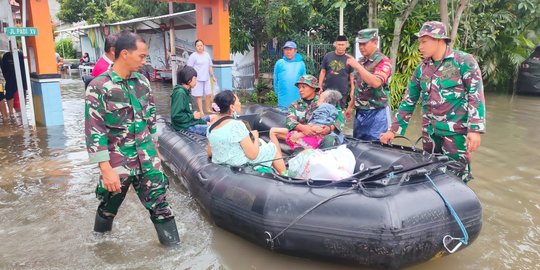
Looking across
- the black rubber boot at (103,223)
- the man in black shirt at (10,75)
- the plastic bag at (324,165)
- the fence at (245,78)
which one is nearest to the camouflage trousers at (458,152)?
the plastic bag at (324,165)

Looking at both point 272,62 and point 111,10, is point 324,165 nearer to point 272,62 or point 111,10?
point 272,62

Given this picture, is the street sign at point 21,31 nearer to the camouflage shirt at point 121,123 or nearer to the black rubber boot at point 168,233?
the camouflage shirt at point 121,123

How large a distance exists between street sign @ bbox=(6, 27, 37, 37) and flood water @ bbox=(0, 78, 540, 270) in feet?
6.62

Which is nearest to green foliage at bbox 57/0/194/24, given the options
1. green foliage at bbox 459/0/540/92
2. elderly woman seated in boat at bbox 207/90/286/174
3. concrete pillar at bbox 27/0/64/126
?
concrete pillar at bbox 27/0/64/126

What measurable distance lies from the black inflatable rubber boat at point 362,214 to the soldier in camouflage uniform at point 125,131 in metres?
0.62

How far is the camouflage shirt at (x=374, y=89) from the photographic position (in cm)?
419

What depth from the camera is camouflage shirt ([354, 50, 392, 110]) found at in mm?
4188

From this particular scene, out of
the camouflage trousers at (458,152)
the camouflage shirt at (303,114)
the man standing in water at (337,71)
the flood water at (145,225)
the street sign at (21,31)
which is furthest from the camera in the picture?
the street sign at (21,31)

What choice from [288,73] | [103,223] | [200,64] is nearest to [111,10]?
[200,64]

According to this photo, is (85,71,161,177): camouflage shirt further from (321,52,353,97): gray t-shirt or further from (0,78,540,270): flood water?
(321,52,353,97): gray t-shirt

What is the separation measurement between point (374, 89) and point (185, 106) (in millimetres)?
2310

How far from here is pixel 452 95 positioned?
10.6 feet

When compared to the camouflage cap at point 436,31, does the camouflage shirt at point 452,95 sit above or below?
below

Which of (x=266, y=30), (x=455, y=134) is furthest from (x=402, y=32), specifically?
(x=455, y=134)
